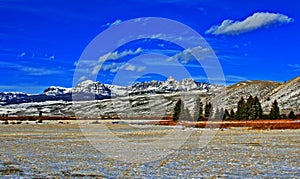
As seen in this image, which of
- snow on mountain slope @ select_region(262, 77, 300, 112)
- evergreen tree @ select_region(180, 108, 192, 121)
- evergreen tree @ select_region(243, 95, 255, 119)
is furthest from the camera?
snow on mountain slope @ select_region(262, 77, 300, 112)

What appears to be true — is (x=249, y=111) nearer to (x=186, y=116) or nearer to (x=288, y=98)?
(x=186, y=116)

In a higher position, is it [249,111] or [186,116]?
[249,111]

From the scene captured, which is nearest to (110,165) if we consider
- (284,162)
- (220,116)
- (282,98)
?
(284,162)

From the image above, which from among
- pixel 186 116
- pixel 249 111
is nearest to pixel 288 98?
pixel 249 111

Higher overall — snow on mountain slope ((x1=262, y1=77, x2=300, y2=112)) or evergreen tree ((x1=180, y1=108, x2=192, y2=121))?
snow on mountain slope ((x1=262, y1=77, x2=300, y2=112))

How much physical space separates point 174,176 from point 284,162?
638 cm

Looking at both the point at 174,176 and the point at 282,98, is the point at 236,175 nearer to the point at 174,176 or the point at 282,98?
the point at 174,176

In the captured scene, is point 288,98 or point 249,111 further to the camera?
point 288,98

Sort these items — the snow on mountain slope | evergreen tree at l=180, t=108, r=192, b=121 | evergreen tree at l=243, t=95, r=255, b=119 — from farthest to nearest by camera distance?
the snow on mountain slope < evergreen tree at l=243, t=95, r=255, b=119 < evergreen tree at l=180, t=108, r=192, b=121

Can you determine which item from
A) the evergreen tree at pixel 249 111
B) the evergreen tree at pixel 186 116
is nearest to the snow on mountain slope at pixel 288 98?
the evergreen tree at pixel 249 111

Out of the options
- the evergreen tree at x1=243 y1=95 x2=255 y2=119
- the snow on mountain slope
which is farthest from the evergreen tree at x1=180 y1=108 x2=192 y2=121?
the snow on mountain slope

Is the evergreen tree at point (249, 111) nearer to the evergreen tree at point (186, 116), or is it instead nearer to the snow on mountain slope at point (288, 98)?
the evergreen tree at point (186, 116)

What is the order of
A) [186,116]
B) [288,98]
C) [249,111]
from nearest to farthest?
[186,116] < [249,111] < [288,98]

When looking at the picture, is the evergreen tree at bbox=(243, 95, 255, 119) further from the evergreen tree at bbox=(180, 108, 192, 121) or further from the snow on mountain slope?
the snow on mountain slope
